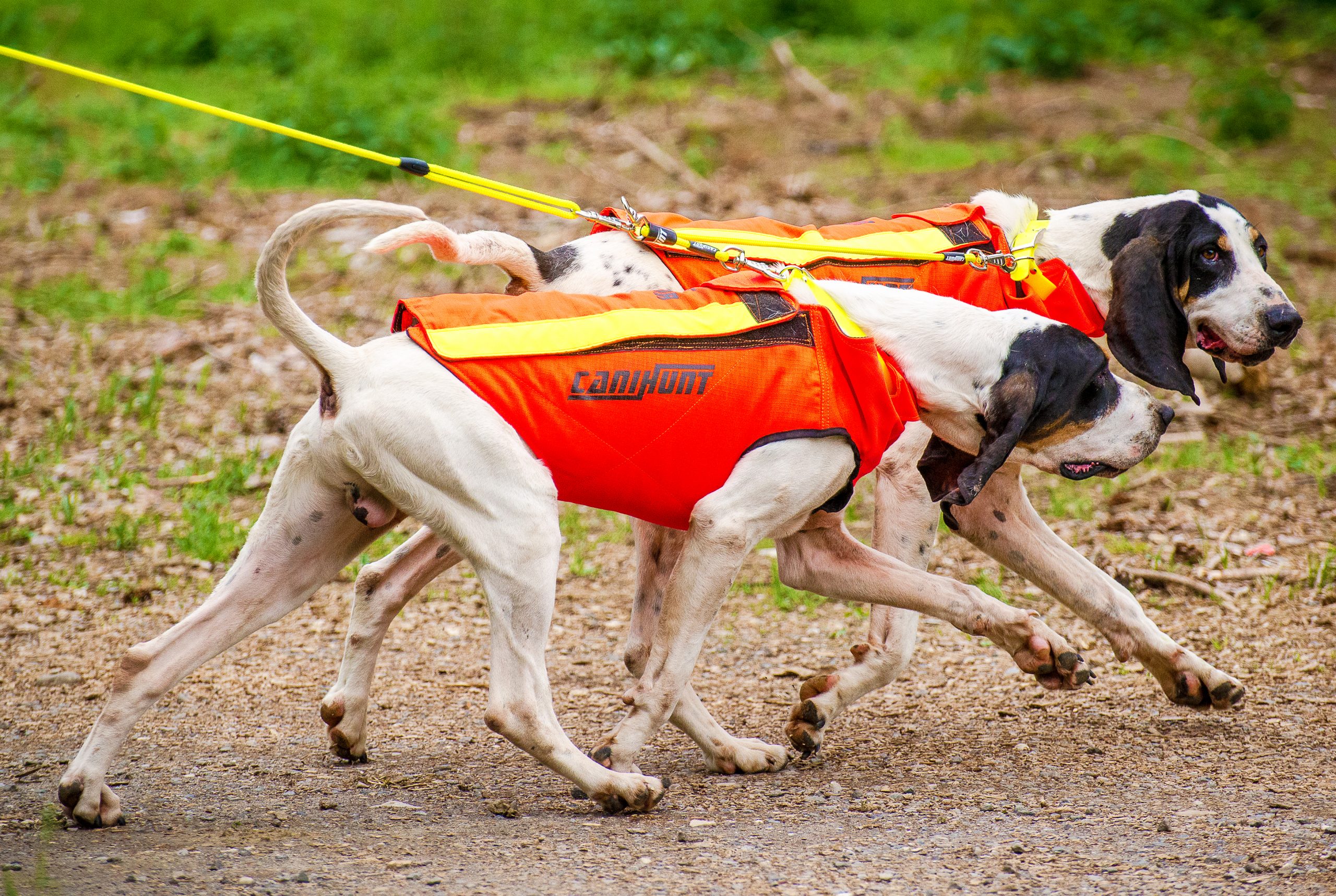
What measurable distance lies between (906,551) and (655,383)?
123 centimetres

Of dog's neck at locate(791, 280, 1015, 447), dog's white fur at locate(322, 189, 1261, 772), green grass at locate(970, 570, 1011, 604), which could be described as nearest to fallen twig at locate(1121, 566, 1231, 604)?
green grass at locate(970, 570, 1011, 604)

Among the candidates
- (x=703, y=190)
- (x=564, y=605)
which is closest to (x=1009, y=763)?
(x=564, y=605)

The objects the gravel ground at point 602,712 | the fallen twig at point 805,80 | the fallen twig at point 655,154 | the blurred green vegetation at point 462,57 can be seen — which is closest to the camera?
the gravel ground at point 602,712

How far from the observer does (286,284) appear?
354 cm

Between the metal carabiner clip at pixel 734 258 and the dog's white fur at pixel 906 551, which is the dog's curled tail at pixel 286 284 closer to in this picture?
Result: the dog's white fur at pixel 906 551

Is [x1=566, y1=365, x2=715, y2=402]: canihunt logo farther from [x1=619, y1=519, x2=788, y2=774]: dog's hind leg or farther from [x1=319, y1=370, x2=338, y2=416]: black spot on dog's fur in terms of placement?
[x1=319, y1=370, x2=338, y2=416]: black spot on dog's fur

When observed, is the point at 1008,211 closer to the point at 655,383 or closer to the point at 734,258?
the point at 734,258

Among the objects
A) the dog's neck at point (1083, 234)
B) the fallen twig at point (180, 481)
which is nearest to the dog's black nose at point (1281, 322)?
the dog's neck at point (1083, 234)

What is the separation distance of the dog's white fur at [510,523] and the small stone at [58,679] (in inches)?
54.8

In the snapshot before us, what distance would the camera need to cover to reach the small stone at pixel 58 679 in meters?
4.90

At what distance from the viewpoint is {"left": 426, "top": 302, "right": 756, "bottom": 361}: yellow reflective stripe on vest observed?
3650mm

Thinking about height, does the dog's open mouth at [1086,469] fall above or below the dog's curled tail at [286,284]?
below

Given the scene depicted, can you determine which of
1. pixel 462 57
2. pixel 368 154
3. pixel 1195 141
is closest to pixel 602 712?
pixel 368 154

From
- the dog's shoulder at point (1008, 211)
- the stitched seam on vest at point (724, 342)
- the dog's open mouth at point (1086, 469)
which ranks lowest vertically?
the dog's open mouth at point (1086, 469)
